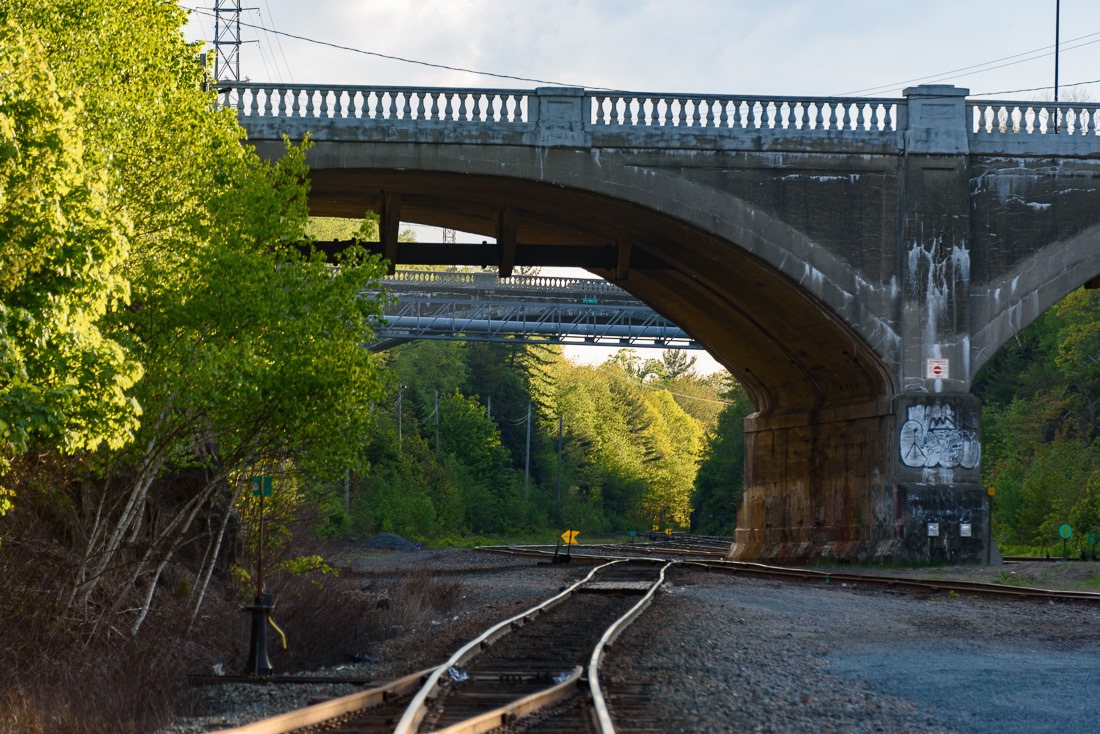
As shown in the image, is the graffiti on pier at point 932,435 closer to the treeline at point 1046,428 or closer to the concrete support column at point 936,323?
the concrete support column at point 936,323

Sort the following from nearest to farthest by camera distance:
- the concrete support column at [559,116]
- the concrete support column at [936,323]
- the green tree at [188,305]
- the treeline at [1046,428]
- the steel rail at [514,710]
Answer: the steel rail at [514,710], the green tree at [188,305], the concrete support column at [559,116], the concrete support column at [936,323], the treeline at [1046,428]

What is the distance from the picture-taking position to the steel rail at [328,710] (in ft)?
24.8

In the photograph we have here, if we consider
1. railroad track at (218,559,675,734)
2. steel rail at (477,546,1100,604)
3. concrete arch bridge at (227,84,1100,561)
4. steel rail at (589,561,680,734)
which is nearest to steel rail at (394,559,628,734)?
railroad track at (218,559,675,734)

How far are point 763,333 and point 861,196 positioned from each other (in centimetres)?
563

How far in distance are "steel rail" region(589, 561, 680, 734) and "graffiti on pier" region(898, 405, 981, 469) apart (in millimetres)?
9822

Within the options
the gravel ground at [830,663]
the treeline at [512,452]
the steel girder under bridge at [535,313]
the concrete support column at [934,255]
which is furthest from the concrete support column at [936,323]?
the steel girder under bridge at [535,313]

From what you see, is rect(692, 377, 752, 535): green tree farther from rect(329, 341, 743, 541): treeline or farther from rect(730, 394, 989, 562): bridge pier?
rect(730, 394, 989, 562): bridge pier

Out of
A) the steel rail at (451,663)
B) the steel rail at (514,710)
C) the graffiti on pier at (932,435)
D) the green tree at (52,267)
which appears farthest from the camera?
the graffiti on pier at (932,435)

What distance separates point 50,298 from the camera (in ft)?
30.2

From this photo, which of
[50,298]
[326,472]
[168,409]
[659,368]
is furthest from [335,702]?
[659,368]

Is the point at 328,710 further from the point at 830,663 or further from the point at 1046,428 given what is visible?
the point at 1046,428

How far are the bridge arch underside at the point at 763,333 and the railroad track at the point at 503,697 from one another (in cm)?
1468

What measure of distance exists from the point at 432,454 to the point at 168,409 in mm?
61721

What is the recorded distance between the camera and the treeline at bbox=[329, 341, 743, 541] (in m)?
65.4
